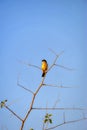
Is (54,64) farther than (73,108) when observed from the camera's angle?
Yes

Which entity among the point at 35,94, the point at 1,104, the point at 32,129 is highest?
the point at 35,94

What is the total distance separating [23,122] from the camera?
8.53 ft

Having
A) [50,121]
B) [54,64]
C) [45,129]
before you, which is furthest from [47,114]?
[54,64]

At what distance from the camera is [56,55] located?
119 inches

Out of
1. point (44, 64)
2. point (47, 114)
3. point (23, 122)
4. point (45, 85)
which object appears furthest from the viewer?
point (44, 64)

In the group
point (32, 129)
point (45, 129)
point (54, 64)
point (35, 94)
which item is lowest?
point (32, 129)

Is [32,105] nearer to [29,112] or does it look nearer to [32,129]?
[29,112]

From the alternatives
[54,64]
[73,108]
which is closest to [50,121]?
[73,108]

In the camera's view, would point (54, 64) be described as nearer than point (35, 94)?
No

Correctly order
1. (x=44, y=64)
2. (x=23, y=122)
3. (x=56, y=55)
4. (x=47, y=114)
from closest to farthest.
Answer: (x=23, y=122) < (x=56, y=55) < (x=47, y=114) < (x=44, y=64)

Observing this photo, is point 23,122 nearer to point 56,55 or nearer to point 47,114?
point 47,114

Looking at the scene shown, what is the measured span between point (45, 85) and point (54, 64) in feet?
1.17

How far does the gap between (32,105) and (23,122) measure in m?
A: 0.24

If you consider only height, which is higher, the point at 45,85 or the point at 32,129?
the point at 45,85
